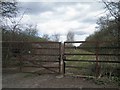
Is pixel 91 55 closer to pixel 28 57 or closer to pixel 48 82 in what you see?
pixel 48 82

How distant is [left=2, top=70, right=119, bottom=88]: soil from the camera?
9.77 m

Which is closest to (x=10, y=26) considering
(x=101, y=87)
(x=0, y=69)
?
(x=0, y=69)

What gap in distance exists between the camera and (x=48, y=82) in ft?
34.3

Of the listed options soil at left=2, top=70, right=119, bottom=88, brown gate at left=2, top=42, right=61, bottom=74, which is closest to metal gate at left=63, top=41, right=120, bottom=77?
brown gate at left=2, top=42, right=61, bottom=74

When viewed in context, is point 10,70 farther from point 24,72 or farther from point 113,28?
point 113,28

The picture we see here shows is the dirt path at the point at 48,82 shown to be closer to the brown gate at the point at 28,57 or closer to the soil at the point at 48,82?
the soil at the point at 48,82

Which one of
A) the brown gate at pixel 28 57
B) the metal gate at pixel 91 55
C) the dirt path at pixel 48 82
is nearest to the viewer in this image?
the dirt path at pixel 48 82

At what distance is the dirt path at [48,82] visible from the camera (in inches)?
384

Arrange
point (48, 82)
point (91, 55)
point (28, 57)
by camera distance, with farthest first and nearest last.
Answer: point (28, 57), point (91, 55), point (48, 82)

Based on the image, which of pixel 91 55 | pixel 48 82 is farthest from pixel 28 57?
pixel 91 55

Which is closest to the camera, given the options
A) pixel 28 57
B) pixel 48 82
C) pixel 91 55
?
pixel 48 82

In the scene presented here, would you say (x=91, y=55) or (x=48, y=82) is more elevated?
(x=91, y=55)

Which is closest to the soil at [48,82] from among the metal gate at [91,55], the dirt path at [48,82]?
the dirt path at [48,82]

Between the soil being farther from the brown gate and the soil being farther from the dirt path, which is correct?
the brown gate
